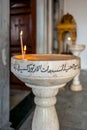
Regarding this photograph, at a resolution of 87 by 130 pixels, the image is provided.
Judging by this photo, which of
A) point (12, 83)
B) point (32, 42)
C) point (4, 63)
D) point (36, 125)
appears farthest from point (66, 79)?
point (12, 83)

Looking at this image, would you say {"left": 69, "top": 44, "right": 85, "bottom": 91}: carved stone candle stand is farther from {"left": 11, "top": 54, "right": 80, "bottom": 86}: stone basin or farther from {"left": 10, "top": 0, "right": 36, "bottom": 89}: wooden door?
{"left": 11, "top": 54, "right": 80, "bottom": 86}: stone basin

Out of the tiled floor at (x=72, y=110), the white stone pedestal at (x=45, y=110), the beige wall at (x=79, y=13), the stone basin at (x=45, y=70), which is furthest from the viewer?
the beige wall at (x=79, y=13)

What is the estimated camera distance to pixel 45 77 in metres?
1.24

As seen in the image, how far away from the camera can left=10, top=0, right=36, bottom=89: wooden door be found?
3.30 m

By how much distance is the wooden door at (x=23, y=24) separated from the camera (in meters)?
3.30

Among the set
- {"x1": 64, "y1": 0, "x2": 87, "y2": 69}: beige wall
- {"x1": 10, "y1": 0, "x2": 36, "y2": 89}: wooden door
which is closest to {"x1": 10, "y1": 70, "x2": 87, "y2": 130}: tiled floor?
{"x1": 10, "y1": 0, "x2": 36, "y2": 89}: wooden door

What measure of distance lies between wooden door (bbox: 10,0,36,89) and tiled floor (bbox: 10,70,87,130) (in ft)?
2.26

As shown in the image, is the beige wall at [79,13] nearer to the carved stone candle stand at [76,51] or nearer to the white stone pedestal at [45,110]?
the carved stone candle stand at [76,51]

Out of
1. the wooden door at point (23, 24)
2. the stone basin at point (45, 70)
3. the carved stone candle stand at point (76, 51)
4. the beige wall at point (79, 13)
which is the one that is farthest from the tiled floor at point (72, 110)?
the beige wall at point (79, 13)

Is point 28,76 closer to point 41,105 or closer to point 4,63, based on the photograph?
point 41,105

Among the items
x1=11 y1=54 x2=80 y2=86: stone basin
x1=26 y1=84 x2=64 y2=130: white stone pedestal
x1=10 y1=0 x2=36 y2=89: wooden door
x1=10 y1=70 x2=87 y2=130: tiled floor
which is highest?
x1=10 y1=0 x2=36 y2=89: wooden door

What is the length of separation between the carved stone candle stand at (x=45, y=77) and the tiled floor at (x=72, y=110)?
0.95m

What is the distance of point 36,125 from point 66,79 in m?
0.39

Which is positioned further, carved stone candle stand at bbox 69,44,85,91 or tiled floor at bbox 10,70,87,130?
carved stone candle stand at bbox 69,44,85,91
